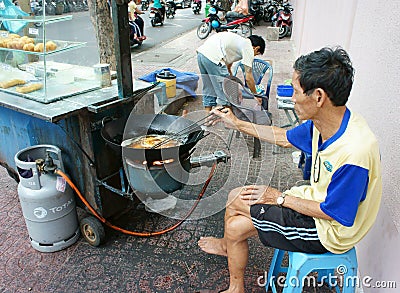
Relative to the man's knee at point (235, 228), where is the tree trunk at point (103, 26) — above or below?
above

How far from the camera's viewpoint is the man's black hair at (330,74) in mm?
1431

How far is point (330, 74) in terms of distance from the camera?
1430mm

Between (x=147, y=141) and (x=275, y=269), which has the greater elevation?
(x=147, y=141)

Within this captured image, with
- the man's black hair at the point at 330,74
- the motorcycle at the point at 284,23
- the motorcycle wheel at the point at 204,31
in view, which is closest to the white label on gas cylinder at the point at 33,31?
the man's black hair at the point at 330,74

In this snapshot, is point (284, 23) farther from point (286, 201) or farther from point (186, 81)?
point (286, 201)

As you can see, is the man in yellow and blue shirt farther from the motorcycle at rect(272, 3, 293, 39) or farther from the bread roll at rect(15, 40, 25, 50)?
the motorcycle at rect(272, 3, 293, 39)

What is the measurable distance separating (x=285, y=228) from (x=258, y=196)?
0.21 m

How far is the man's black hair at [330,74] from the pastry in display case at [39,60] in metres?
1.65

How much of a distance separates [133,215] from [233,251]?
3.96ft

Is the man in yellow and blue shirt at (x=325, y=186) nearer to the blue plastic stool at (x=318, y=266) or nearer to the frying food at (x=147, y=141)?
the blue plastic stool at (x=318, y=266)

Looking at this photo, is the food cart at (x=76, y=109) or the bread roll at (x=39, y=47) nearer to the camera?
the food cart at (x=76, y=109)

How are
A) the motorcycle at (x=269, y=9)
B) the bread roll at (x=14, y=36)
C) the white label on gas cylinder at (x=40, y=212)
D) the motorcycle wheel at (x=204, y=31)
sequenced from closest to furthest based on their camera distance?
the white label on gas cylinder at (x=40, y=212) < the bread roll at (x=14, y=36) < the motorcycle wheel at (x=204, y=31) < the motorcycle at (x=269, y=9)

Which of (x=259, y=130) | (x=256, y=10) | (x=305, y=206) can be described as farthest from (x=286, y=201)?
(x=256, y=10)

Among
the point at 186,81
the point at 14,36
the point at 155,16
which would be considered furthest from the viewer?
the point at 155,16
